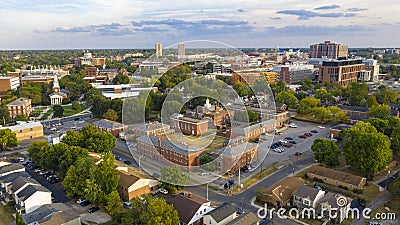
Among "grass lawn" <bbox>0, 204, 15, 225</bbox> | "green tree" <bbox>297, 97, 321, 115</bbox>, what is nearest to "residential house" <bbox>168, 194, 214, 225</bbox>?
"grass lawn" <bbox>0, 204, 15, 225</bbox>

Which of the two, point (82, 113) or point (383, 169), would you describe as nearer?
point (383, 169)

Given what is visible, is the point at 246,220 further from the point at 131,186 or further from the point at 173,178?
the point at 131,186

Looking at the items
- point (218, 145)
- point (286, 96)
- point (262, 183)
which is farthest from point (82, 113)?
point (262, 183)

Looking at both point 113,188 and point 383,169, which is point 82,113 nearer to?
point 113,188

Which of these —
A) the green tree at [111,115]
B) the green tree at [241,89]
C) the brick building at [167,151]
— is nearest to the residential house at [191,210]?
the brick building at [167,151]

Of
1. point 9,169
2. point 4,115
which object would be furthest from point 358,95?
point 4,115

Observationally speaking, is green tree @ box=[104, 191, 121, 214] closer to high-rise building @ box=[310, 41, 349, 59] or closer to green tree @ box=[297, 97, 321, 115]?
green tree @ box=[297, 97, 321, 115]

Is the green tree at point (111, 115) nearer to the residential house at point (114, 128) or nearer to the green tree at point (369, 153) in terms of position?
the residential house at point (114, 128)
